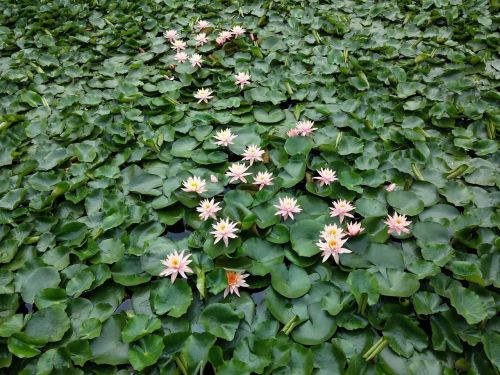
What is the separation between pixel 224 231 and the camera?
188 cm

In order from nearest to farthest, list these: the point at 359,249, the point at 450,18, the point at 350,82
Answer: the point at 359,249 < the point at 350,82 < the point at 450,18

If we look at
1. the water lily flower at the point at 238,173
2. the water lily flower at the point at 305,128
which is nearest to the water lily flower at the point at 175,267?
the water lily flower at the point at 238,173

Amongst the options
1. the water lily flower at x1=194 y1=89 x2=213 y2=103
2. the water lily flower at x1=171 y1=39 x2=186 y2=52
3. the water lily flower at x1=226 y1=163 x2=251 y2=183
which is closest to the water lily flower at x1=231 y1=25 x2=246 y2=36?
the water lily flower at x1=171 y1=39 x2=186 y2=52

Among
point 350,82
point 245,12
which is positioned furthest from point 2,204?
point 245,12

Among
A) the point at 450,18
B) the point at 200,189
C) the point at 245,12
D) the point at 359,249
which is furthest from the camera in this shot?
the point at 245,12

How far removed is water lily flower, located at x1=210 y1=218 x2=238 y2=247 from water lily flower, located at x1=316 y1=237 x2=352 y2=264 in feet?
1.32

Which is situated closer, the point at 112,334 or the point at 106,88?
the point at 112,334

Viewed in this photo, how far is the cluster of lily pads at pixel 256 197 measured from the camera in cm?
162

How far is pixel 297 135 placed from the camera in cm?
247

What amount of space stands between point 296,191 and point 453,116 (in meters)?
1.16

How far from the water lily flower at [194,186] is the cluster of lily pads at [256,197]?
1 cm

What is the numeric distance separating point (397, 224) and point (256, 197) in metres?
0.69

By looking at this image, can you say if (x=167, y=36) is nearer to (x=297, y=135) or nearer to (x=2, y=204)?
(x=297, y=135)

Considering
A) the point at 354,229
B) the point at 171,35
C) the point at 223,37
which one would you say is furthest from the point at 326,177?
the point at 171,35
